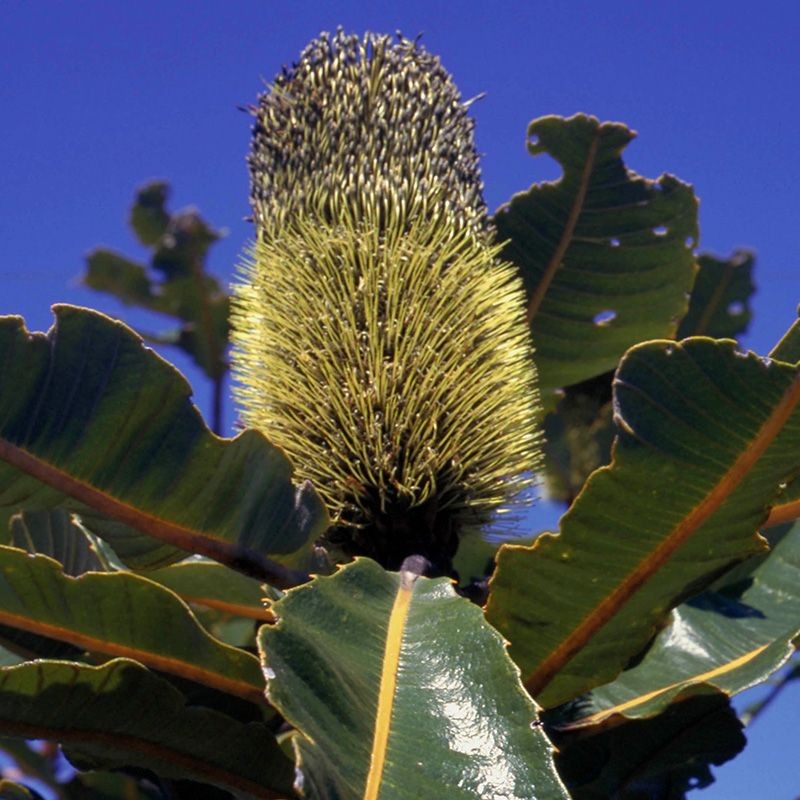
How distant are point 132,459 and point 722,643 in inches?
41.0

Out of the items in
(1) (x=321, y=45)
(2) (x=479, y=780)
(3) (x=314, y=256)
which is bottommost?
(2) (x=479, y=780)

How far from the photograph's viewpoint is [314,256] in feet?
7.04

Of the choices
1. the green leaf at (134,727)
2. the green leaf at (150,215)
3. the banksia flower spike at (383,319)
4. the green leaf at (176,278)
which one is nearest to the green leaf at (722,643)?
the banksia flower spike at (383,319)

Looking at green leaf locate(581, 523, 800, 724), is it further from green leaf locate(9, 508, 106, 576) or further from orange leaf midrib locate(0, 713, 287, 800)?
green leaf locate(9, 508, 106, 576)

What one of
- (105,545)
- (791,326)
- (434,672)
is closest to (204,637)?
(105,545)

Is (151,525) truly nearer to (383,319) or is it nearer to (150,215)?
(383,319)

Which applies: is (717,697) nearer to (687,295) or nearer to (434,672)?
(434,672)

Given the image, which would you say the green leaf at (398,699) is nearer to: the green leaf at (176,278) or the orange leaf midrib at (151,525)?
the orange leaf midrib at (151,525)

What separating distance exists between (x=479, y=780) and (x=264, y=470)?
670 millimetres

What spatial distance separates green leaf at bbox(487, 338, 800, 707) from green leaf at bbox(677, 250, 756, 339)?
1556 millimetres

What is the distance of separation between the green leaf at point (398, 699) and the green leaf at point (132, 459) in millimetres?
254

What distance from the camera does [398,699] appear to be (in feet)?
4.73

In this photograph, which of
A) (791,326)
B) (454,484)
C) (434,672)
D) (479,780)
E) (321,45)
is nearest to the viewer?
(479,780)

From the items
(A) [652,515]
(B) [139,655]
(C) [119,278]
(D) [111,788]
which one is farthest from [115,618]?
(C) [119,278]
